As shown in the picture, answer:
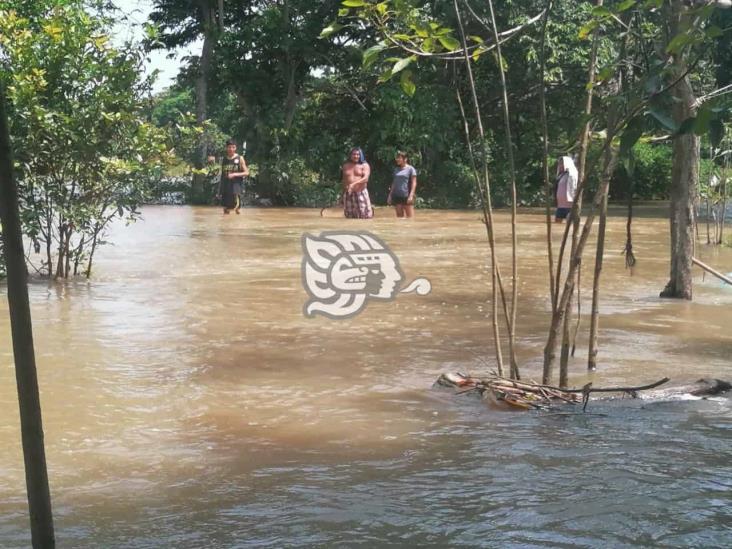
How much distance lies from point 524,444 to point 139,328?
3.97 m

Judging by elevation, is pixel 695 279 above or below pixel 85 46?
below

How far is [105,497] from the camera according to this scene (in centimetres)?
402

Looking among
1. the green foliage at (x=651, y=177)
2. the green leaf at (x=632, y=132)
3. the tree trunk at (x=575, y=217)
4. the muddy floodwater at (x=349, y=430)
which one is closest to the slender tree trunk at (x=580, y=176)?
the tree trunk at (x=575, y=217)

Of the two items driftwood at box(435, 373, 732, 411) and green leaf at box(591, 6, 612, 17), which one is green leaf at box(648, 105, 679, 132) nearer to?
green leaf at box(591, 6, 612, 17)

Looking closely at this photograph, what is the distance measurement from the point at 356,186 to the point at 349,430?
1471 centimetres

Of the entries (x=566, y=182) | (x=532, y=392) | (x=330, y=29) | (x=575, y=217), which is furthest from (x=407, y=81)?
(x=566, y=182)

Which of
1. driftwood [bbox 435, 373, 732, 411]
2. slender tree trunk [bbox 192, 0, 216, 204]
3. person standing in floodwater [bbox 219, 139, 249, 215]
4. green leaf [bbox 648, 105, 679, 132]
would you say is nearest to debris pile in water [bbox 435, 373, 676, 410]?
driftwood [bbox 435, 373, 732, 411]

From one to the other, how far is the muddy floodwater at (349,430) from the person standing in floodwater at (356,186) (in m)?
9.86

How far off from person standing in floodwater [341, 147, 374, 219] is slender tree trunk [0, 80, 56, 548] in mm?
17112

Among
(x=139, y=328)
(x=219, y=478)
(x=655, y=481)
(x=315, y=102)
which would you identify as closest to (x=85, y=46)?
(x=139, y=328)

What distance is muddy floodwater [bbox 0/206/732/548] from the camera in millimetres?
3754

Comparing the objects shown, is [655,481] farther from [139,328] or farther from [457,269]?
[457,269]

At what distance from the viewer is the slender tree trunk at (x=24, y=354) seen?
2232mm

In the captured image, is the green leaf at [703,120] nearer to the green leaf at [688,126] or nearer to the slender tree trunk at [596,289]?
the green leaf at [688,126]
